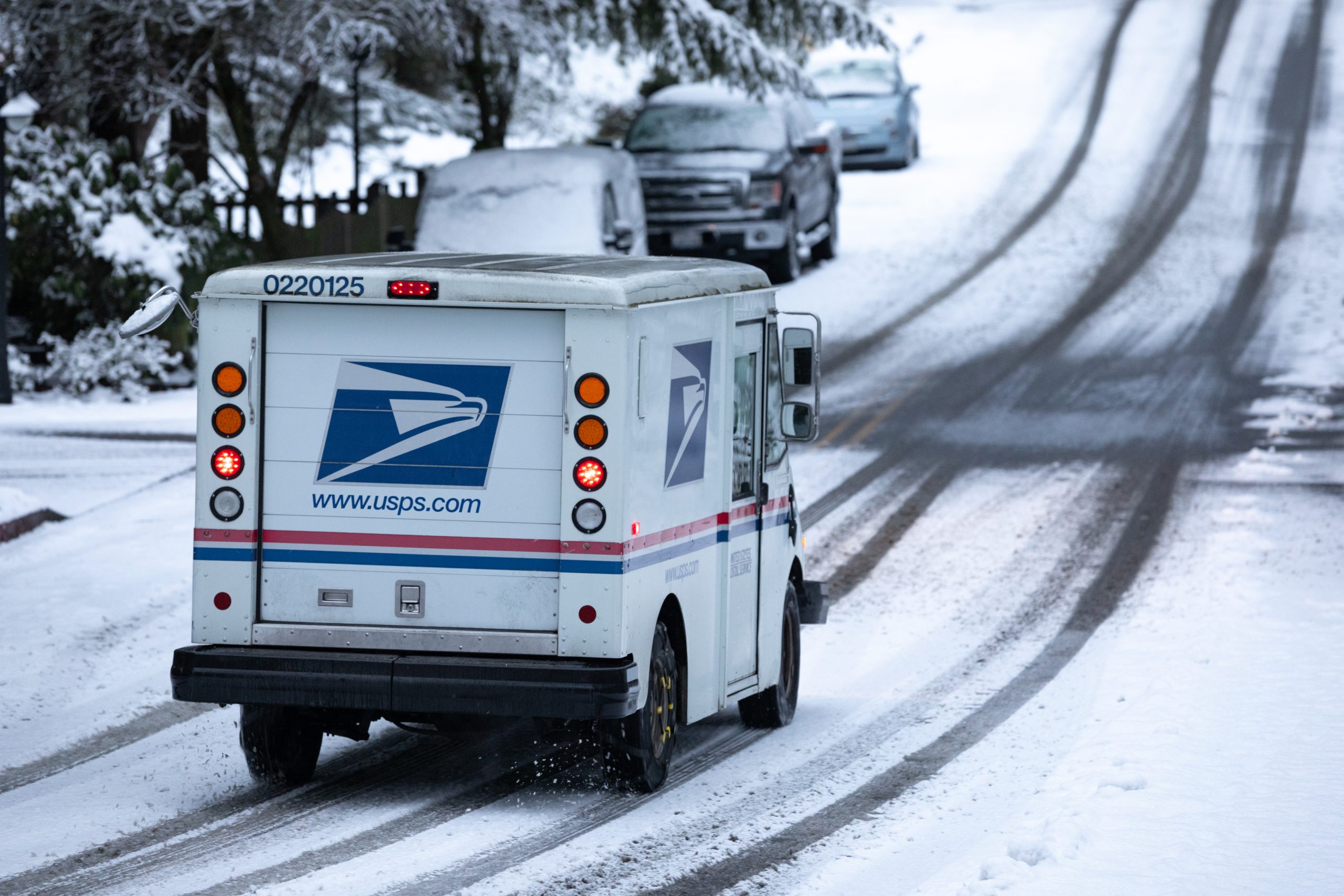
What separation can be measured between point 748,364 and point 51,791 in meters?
3.44

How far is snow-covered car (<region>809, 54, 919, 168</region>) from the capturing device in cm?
3406

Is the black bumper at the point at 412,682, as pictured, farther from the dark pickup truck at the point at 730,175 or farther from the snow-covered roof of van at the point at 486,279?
the dark pickup truck at the point at 730,175

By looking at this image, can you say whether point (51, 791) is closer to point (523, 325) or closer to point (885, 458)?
point (523, 325)

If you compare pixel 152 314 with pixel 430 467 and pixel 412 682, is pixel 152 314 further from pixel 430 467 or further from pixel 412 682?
pixel 412 682

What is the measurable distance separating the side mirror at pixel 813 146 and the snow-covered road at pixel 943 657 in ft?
5.23

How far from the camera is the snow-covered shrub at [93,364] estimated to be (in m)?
19.8

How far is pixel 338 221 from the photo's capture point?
2420 centimetres

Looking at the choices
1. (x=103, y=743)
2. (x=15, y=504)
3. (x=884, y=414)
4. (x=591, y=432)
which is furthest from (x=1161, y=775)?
(x=884, y=414)

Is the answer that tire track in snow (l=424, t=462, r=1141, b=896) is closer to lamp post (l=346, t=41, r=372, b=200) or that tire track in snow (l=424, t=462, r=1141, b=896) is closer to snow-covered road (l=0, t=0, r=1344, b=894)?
snow-covered road (l=0, t=0, r=1344, b=894)

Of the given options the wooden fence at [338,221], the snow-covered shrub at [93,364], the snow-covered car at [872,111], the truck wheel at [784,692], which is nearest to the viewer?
the truck wheel at [784,692]

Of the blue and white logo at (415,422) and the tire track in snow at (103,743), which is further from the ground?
the blue and white logo at (415,422)

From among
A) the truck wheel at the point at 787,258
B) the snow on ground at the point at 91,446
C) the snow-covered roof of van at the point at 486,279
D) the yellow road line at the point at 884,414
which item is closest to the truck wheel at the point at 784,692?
the snow-covered roof of van at the point at 486,279

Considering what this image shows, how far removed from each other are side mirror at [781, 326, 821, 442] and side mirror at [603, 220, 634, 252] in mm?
11629

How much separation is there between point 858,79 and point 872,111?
3.21ft
